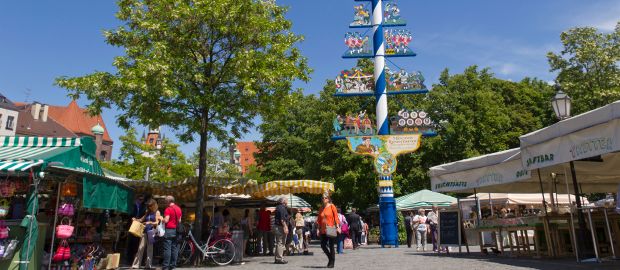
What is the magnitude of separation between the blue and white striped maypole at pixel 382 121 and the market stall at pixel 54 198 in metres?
12.9

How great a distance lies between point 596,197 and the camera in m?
36.8

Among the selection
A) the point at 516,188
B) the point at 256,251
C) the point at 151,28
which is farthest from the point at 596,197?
the point at 151,28

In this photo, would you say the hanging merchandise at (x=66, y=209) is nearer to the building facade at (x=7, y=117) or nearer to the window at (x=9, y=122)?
the building facade at (x=7, y=117)

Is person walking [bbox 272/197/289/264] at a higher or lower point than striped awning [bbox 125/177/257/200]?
lower

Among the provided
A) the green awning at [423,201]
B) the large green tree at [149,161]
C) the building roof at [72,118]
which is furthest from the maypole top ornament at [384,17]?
the building roof at [72,118]

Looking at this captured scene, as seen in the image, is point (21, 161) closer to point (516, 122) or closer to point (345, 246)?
point (345, 246)

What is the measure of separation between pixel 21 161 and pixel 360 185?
24730 millimetres

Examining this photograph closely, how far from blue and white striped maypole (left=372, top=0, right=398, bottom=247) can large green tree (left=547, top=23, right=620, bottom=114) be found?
16.1m

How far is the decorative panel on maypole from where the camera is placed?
2186 centimetres

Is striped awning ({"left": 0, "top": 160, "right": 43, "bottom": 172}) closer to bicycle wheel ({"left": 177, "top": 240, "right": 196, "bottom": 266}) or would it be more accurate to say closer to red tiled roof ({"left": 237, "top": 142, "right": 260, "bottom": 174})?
bicycle wheel ({"left": 177, "top": 240, "right": 196, "bottom": 266})

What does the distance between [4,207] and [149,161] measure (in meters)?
36.6

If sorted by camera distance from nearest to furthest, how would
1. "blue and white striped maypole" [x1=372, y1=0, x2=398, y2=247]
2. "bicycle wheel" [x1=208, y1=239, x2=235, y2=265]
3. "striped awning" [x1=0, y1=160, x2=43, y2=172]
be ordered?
"striped awning" [x1=0, y1=160, x2=43, y2=172]
"bicycle wheel" [x1=208, y1=239, x2=235, y2=265]
"blue and white striped maypole" [x1=372, y1=0, x2=398, y2=247]

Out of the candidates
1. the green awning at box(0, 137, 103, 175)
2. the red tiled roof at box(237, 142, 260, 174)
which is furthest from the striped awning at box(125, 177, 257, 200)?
the red tiled roof at box(237, 142, 260, 174)

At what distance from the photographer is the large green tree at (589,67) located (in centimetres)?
3108
